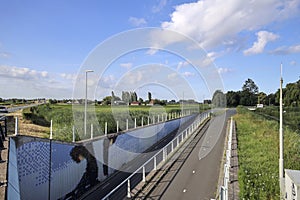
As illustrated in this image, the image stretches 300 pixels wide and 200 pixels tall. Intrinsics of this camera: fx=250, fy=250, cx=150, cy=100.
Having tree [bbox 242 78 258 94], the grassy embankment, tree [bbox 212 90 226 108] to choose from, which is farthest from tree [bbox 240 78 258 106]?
the grassy embankment

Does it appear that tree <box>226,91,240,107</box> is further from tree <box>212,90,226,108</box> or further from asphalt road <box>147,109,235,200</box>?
asphalt road <box>147,109,235,200</box>

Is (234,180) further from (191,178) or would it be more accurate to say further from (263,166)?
(191,178)

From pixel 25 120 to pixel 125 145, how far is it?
730 cm

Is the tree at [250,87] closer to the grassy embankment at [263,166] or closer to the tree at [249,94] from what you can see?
the tree at [249,94]

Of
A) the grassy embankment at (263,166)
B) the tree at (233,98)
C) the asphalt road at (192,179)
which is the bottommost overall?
the asphalt road at (192,179)

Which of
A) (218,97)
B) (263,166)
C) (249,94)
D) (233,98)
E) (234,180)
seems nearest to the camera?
(234,180)

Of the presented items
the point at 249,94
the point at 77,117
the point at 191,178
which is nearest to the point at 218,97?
the point at 77,117

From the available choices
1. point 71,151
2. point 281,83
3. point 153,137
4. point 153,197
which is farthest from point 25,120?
point 281,83

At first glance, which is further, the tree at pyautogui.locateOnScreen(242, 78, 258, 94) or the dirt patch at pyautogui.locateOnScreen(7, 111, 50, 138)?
the tree at pyautogui.locateOnScreen(242, 78, 258, 94)

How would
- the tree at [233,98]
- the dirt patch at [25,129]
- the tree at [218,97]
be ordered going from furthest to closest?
the tree at [233,98] < the tree at [218,97] < the dirt patch at [25,129]

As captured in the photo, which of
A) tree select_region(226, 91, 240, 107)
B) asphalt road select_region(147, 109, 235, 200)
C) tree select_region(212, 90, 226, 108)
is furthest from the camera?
tree select_region(226, 91, 240, 107)

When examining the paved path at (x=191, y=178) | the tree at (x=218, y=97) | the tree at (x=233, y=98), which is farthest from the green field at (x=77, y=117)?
the tree at (x=233, y=98)

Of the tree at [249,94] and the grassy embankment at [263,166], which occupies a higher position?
the tree at [249,94]

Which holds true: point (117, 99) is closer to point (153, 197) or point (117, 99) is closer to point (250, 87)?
point (153, 197)
